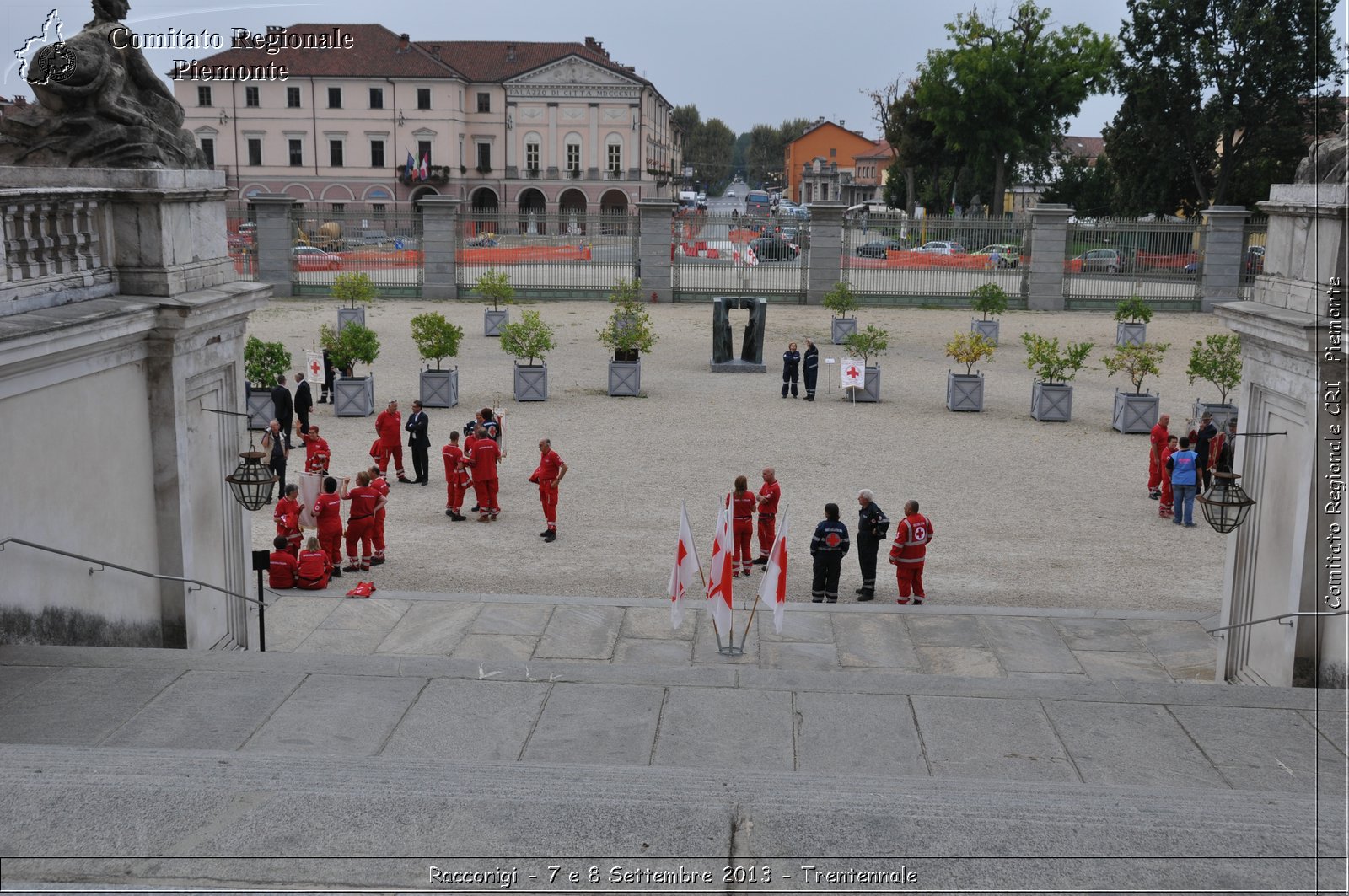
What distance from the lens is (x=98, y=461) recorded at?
8.47 metres

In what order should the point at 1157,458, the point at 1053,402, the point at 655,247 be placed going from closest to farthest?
1. the point at 1157,458
2. the point at 1053,402
3. the point at 655,247

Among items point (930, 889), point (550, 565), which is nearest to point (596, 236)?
point (550, 565)

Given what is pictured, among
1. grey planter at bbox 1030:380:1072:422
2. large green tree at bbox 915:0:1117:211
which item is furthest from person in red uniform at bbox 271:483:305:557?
large green tree at bbox 915:0:1117:211

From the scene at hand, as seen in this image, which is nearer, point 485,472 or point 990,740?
point 990,740

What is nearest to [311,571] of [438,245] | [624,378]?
[624,378]

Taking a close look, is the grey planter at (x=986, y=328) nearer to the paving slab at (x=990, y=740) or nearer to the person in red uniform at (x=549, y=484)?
the person in red uniform at (x=549, y=484)

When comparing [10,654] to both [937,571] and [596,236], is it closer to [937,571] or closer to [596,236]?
[937,571]

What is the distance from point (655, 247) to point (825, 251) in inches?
208

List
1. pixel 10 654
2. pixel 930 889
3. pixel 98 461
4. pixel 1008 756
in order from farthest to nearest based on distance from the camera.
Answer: pixel 98 461 → pixel 10 654 → pixel 1008 756 → pixel 930 889

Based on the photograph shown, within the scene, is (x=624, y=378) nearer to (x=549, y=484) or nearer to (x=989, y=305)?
(x=549, y=484)

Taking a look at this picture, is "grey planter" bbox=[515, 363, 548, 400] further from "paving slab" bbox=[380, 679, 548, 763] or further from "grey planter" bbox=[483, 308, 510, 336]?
"paving slab" bbox=[380, 679, 548, 763]

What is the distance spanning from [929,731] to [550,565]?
21.7 feet

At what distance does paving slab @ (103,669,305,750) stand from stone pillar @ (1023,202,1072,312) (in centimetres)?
3382

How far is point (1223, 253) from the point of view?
125 ft
